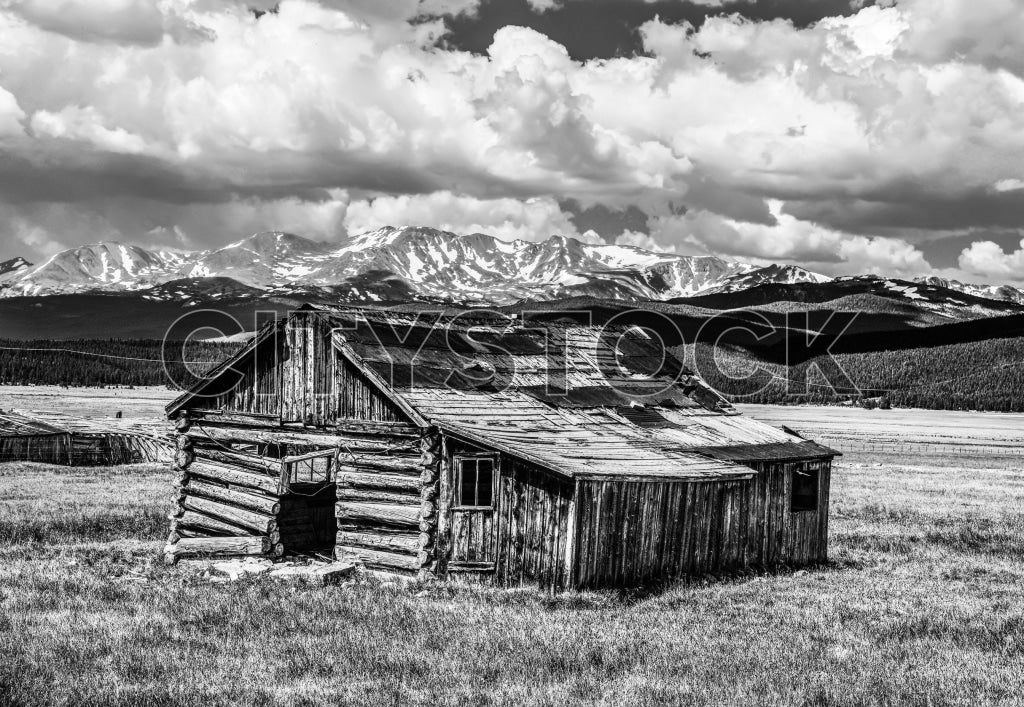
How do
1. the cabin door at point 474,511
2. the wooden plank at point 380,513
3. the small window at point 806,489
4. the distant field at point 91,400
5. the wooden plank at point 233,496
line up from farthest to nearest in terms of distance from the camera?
1. the distant field at point 91,400
2. the small window at point 806,489
3. the wooden plank at point 233,496
4. the wooden plank at point 380,513
5. the cabin door at point 474,511

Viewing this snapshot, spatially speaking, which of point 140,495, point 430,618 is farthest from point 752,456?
point 140,495

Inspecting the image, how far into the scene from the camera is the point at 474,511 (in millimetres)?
20938

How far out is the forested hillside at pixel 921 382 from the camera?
162500 mm

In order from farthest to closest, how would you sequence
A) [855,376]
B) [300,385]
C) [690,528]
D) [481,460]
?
[855,376]
[300,385]
[690,528]
[481,460]

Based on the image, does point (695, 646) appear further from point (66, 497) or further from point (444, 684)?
point (66, 497)

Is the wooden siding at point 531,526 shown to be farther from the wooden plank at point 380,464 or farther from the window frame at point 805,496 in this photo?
the window frame at point 805,496

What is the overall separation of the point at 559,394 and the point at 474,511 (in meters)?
4.78

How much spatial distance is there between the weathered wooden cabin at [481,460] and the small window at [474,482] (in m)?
0.03

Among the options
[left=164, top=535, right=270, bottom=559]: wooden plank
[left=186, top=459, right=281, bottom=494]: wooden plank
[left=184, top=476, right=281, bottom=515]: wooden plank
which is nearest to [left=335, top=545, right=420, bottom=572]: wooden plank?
[left=184, top=476, right=281, bottom=515]: wooden plank

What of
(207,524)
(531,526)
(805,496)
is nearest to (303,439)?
(207,524)

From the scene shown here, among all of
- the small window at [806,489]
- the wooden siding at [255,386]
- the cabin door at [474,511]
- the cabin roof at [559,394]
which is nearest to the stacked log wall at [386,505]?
the cabin door at [474,511]

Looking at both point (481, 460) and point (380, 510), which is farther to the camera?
point (380, 510)

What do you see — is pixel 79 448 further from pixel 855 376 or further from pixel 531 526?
pixel 855 376

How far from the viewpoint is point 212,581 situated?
2106 centimetres
